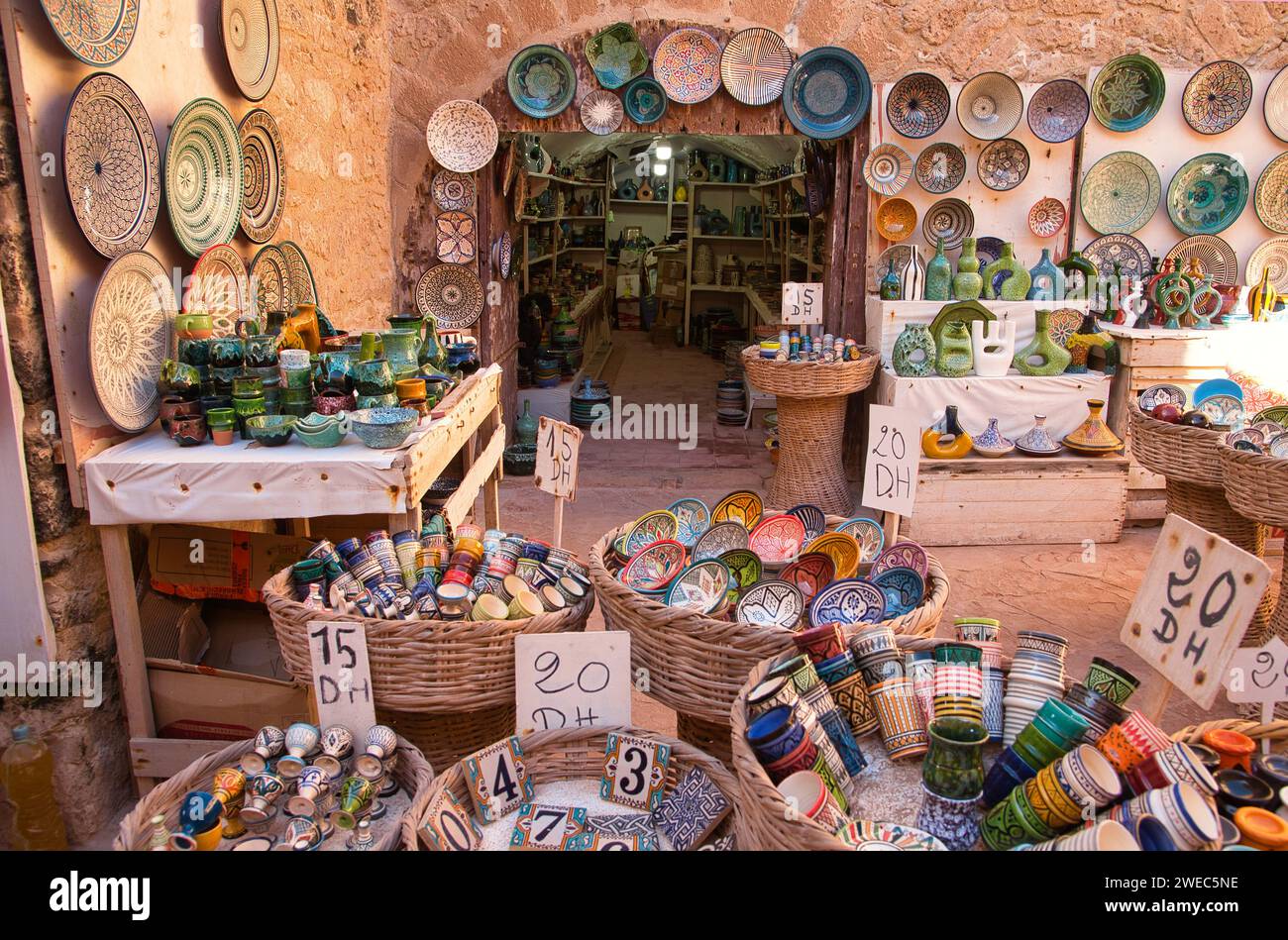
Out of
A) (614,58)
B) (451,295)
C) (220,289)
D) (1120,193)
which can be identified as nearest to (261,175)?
(220,289)

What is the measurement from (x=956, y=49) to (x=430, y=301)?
3158 mm

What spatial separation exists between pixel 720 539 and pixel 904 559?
1.43ft

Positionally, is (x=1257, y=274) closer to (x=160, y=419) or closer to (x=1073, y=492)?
(x=1073, y=492)

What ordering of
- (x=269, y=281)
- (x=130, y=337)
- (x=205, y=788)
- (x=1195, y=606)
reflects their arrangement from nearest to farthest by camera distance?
(x=1195, y=606)
(x=205, y=788)
(x=130, y=337)
(x=269, y=281)

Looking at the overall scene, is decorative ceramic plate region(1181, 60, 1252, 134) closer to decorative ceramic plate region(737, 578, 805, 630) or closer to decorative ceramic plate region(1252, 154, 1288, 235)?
decorative ceramic plate region(1252, 154, 1288, 235)

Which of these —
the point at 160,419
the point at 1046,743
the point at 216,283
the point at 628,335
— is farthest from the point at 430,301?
the point at 628,335

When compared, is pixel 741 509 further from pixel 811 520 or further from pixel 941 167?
pixel 941 167

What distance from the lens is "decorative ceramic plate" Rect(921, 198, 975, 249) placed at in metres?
4.93

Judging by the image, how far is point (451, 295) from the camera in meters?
5.25

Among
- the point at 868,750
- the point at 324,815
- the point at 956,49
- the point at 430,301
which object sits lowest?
the point at 324,815

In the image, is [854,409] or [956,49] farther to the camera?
[854,409]

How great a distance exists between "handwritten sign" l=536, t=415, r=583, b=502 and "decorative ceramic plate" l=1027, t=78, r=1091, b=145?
3750 mm

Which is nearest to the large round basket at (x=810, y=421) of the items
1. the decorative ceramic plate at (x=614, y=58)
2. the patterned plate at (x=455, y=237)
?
the decorative ceramic plate at (x=614, y=58)

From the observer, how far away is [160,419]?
7.73 feet
